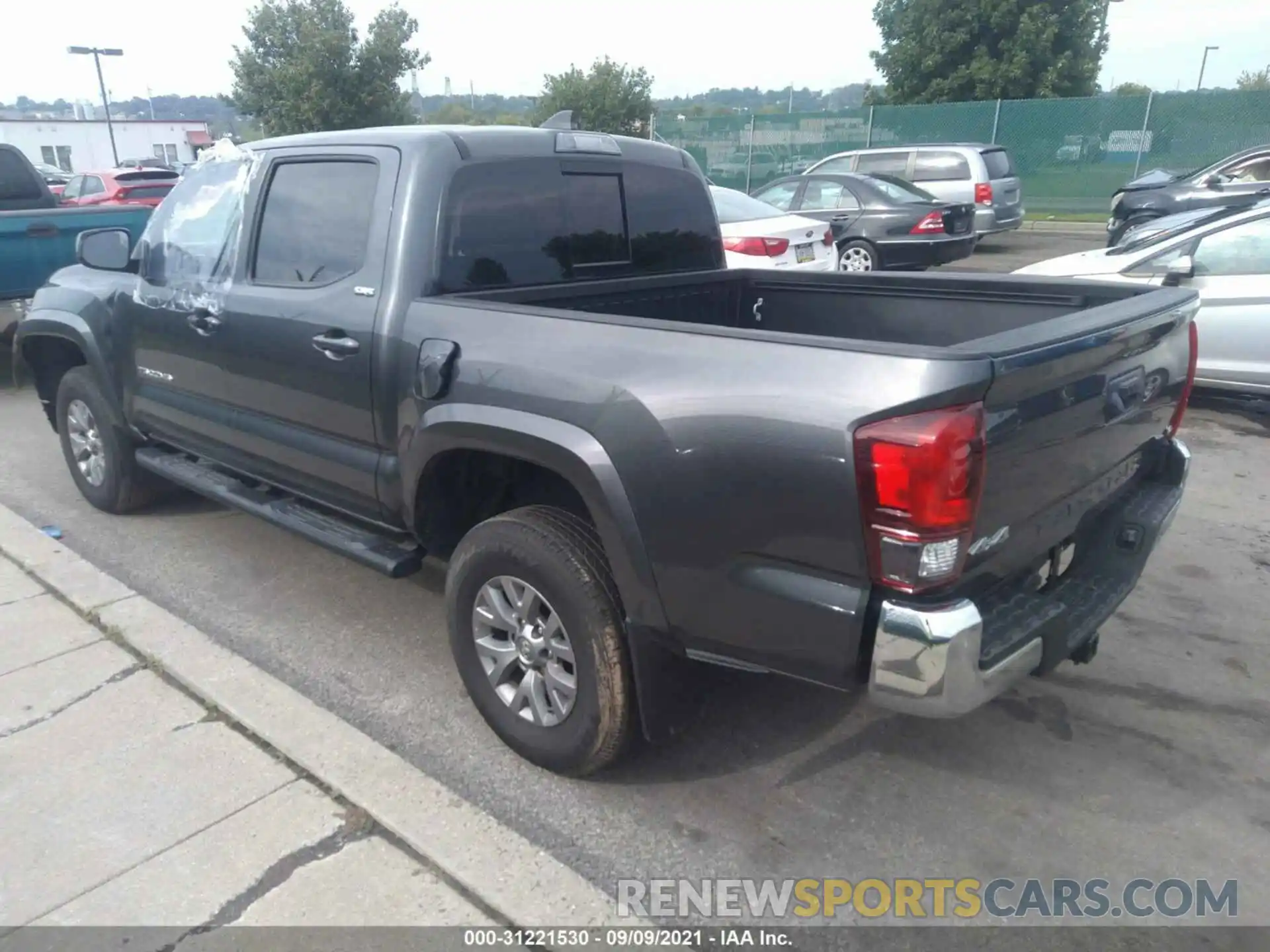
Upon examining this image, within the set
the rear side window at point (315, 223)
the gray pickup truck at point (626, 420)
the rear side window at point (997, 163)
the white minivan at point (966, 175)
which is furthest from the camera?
the rear side window at point (997, 163)

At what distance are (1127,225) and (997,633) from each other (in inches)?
576

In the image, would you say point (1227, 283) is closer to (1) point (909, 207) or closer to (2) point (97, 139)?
(1) point (909, 207)

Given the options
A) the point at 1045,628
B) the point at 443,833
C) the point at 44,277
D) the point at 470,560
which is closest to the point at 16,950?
the point at 443,833

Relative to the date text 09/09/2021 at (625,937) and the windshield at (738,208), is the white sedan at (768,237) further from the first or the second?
the date text 09/09/2021 at (625,937)

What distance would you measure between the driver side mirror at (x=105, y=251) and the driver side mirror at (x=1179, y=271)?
6538 mm

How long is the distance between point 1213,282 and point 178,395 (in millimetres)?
6721

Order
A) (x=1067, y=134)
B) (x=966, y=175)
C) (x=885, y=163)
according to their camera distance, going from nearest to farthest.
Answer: (x=966, y=175) → (x=885, y=163) → (x=1067, y=134)

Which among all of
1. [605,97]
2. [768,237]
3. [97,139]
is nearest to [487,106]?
[97,139]

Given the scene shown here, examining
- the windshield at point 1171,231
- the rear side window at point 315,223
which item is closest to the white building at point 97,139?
the windshield at point 1171,231

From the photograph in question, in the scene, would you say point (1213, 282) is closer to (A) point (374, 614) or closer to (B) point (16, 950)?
(A) point (374, 614)

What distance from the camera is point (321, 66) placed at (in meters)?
27.4

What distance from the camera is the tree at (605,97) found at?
31.8m

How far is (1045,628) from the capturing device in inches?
102

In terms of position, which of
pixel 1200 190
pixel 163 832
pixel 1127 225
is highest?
pixel 1200 190
